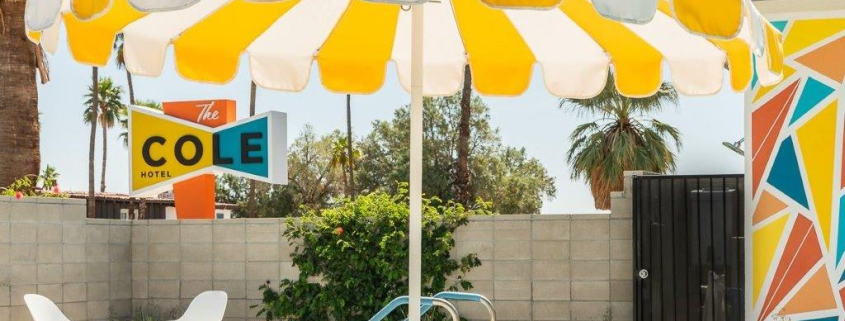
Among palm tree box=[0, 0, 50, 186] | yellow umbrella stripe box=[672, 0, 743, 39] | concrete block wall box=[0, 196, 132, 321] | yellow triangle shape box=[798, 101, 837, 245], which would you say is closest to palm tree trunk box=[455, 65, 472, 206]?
palm tree box=[0, 0, 50, 186]

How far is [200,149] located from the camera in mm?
12836

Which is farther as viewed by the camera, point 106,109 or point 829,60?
point 106,109

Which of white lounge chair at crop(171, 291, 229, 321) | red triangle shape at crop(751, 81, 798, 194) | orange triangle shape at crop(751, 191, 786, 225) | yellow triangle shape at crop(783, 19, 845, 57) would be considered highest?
yellow triangle shape at crop(783, 19, 845, 57)

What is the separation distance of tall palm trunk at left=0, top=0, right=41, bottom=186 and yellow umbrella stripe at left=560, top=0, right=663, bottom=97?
8743 millimetres

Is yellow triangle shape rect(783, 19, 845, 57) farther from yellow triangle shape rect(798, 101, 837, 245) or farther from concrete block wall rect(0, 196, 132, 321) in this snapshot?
concrete block wall rect(0, 196, 132, 321)

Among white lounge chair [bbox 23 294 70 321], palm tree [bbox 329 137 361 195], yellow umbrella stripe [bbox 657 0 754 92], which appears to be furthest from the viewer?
palm tree [bbox 329 137 361 195]

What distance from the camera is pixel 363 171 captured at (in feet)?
115

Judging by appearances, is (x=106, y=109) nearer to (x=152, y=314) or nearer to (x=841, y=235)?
(x=152, y=314)

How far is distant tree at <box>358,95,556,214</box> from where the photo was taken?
33094mm

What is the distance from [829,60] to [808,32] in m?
0.24

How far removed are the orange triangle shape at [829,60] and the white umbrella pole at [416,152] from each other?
4.31 m

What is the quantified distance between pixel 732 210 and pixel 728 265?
0.45 meters

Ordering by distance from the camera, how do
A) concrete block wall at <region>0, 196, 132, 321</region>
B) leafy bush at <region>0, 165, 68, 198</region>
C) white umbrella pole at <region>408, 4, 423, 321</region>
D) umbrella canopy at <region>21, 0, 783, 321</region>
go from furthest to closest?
leafy bush at <region>0, 165, 68, 198</region>, concrete block wall at <region>0, 196, 132, 321</region>, umbrella canopy at <region>21, 0, 783, 321</region>, white umbrella pole at <region>408, 4, 423, 321</region>

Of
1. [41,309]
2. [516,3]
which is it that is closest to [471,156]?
[41,309]
